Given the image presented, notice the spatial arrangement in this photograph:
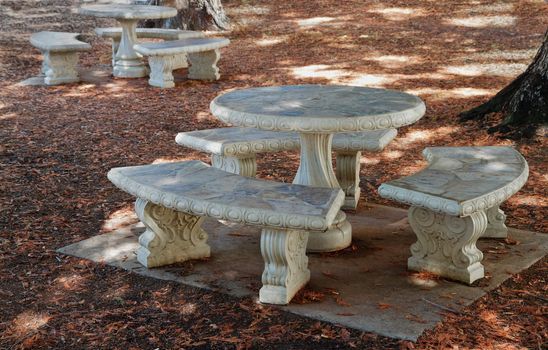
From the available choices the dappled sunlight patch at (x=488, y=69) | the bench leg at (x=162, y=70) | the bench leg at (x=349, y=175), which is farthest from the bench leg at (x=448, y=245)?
the bench leg at (x=162, y=70)

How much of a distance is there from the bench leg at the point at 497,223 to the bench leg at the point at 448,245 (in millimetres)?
714

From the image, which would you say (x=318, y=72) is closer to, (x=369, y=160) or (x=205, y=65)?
(x=205, y=65)

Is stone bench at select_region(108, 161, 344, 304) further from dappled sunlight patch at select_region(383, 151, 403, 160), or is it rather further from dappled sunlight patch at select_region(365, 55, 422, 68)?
dappled sunlight patch at select_region(365, 55, 422, 68)

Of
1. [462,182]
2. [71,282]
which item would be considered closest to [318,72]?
[462,182]

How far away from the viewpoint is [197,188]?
4.80m

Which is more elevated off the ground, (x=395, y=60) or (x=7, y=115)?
(x=395, y=60)

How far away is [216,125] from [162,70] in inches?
88.5

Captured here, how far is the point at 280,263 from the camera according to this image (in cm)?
459

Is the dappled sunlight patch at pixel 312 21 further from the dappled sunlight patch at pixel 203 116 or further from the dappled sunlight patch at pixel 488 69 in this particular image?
the dappled sunlight patch at pixel 203 116

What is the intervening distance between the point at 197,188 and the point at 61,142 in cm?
398

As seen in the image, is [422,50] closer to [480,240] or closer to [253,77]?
[253,77]

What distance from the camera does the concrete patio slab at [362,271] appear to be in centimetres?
446

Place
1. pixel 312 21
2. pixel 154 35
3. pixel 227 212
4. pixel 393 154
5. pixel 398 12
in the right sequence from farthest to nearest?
pixel 398 12, pixel 312 21, pixel 154 35, pixel 393 154, pixel 227 212

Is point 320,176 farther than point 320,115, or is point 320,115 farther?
point 320,176
